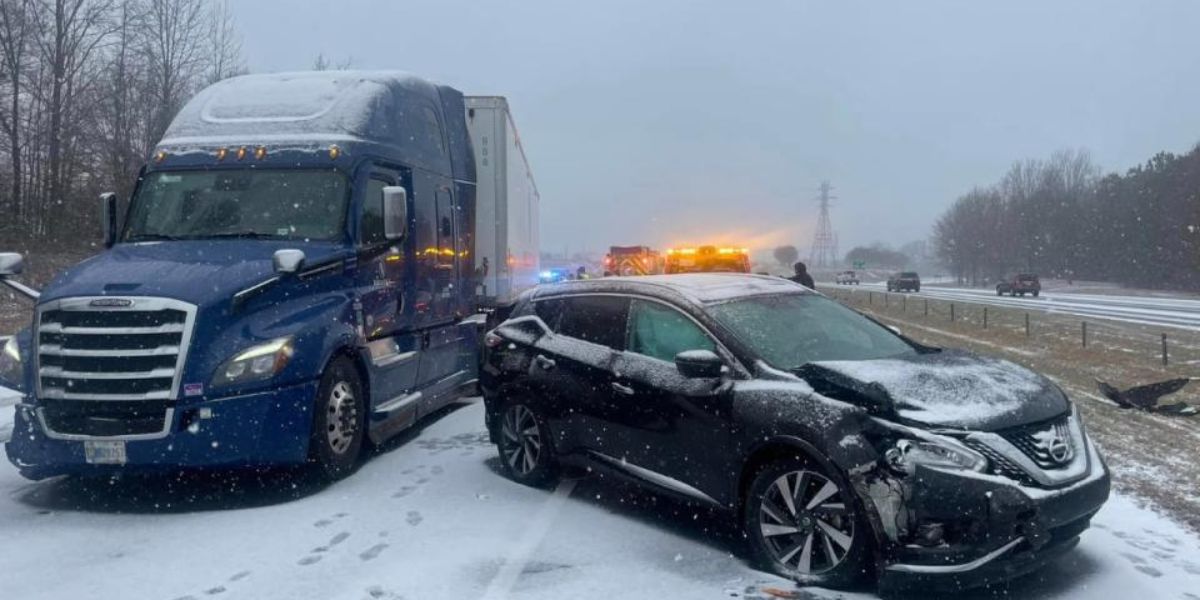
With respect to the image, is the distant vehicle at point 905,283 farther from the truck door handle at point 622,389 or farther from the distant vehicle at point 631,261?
the truck door handle at point 622,389

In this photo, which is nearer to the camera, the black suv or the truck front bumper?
the black suv

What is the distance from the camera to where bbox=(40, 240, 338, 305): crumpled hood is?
6.52 metres

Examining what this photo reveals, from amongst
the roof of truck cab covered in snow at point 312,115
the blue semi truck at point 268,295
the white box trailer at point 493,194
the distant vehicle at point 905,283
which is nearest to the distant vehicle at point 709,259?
the white box trailer at point 493,194

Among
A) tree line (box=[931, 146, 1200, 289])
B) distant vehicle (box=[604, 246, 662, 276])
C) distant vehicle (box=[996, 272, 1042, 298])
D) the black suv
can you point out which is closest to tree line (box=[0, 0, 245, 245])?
distant vehicle (box=[604, 246, 662, 276])

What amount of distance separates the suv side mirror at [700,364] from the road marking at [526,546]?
1.48 meters

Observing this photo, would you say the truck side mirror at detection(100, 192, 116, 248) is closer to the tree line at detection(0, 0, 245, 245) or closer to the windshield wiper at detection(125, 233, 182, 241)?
the windshield wiper at detection(125, 233, 182, 241)

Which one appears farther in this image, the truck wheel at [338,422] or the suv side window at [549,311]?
the suv side window at [549,311]

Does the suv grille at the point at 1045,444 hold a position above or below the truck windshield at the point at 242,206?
below

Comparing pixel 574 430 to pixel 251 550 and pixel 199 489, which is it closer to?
pixel 251 550

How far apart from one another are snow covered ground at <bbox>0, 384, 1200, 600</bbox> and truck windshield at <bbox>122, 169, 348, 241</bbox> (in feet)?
6.78

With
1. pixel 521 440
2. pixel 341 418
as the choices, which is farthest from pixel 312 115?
pixel 521 440

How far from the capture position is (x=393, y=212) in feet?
25.9

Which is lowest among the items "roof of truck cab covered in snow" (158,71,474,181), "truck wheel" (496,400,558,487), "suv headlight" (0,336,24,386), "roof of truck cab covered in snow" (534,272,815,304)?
"truck wheel" (496,400,558,487)

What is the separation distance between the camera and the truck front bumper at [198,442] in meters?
6.41
